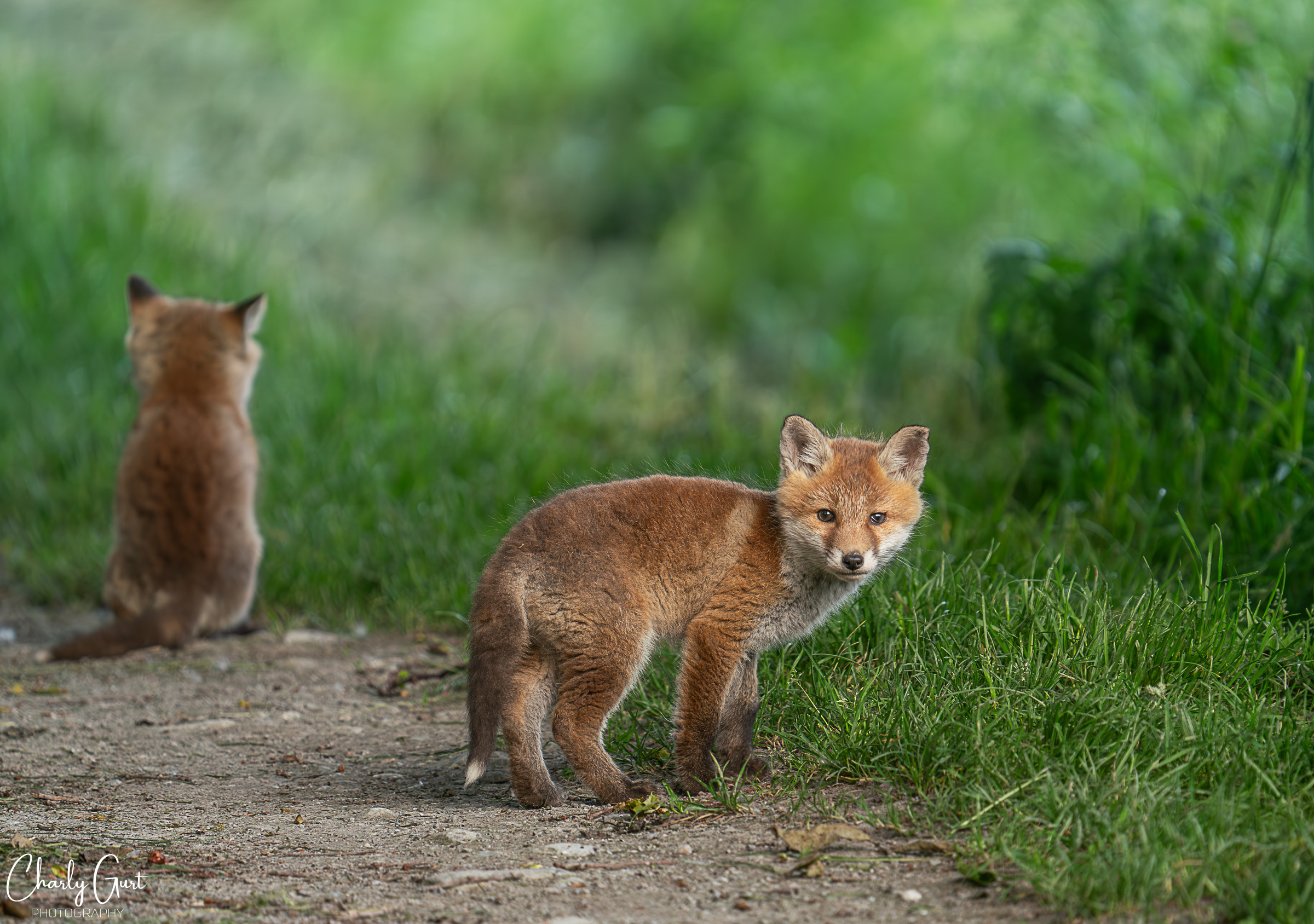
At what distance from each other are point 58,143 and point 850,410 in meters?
8.05

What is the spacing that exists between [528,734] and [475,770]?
8.2 inches

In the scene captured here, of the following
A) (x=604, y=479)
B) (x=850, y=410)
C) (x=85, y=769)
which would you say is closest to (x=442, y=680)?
(x=604, y=479)

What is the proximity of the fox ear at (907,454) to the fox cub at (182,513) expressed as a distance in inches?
143

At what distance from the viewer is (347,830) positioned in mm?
3920

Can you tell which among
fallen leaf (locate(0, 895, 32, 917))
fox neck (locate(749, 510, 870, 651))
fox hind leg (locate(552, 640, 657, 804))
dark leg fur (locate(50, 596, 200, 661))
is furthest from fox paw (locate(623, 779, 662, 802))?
dark leg fur (locate(50, 596, 200, 661))

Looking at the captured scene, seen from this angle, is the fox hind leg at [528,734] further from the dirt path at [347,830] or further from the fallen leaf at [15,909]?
the fallen leaf at [15,909]

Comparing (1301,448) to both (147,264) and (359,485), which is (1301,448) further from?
(147,264)

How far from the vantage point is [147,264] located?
10172 millimetres

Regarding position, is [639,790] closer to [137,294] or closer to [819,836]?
[819,836]

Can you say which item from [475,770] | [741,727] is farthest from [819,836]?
[475,770]

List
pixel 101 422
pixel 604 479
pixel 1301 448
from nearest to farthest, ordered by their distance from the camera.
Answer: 1. pixel 1301 448
2. pixel 604 479
3. pixel 101 422

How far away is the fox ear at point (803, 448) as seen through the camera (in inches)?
171

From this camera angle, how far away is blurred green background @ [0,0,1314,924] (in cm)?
402
